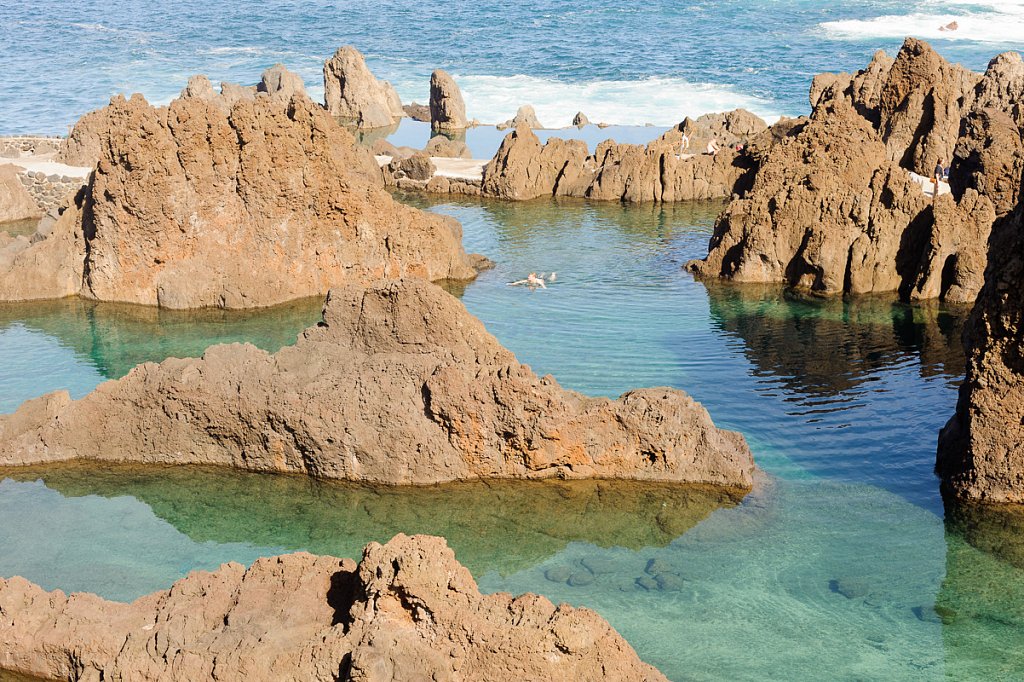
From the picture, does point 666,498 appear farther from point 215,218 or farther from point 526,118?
point 526,118

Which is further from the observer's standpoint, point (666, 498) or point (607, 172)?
point (607, 172)

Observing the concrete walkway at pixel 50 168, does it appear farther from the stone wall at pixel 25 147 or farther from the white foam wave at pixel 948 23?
the white foam wave at pixel 948 23

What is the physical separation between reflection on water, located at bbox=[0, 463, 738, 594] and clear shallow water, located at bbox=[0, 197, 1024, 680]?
0.10ft

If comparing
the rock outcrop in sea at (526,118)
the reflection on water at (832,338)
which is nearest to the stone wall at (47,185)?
the reflection on water at (832,338)

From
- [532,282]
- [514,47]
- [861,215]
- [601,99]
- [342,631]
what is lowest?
[532,282]

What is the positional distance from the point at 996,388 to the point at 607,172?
21.0 metres

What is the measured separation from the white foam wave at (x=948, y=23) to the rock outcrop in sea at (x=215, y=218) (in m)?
58.7

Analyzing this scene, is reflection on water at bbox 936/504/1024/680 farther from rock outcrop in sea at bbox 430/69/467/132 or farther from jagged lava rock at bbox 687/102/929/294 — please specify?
rock outcrop in sea at bbox 430/69/467/132

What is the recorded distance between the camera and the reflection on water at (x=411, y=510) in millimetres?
12727

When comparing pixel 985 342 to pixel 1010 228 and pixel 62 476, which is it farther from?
pixel 62 476

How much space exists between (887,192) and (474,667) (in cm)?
1751

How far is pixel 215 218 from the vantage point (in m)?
22.3

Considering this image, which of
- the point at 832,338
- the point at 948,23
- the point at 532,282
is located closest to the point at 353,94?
the point at 532,282

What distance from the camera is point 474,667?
848 cm
